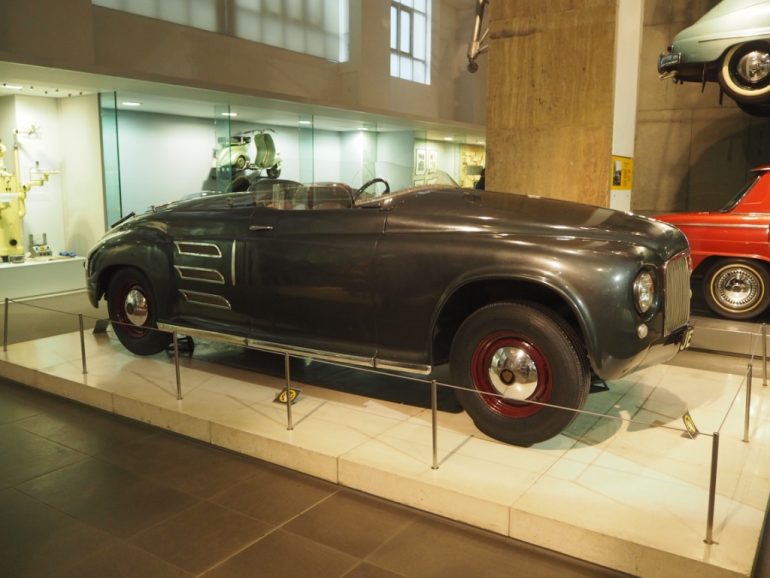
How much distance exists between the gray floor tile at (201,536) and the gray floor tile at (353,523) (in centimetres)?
22

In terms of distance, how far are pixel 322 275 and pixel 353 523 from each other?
1.62 m

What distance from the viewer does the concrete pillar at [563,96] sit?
6602mm

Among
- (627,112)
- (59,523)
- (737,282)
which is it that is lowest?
(59,523)

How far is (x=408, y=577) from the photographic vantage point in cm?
275

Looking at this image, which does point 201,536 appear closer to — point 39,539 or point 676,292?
point 39,539

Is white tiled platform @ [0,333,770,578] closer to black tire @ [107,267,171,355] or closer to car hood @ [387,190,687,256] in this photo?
black tire @ [107,267,171,355]

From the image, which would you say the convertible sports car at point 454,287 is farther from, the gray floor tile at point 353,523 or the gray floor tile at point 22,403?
the gray floor tile at point 22,403

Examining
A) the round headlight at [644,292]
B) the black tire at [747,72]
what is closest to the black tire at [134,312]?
the round headlight at [644,292]

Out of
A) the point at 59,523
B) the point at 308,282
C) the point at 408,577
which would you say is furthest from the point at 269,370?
the point at 408,577

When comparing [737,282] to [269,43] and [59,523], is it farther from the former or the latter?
[269,43]

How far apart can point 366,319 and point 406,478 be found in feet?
3.60

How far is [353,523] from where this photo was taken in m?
3.22

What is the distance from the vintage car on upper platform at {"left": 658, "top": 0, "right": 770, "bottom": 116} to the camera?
768 cm

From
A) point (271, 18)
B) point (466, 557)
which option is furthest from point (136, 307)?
point (271, 18)
